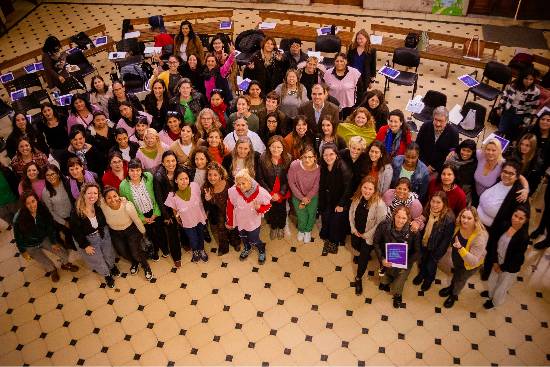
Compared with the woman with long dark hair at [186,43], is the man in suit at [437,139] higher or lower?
lower

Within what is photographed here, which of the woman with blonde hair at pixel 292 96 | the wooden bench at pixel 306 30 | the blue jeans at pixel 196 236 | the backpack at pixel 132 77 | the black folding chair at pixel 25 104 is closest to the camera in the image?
the blue jeans at pixel 196 236

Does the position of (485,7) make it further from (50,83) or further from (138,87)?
(50,83)

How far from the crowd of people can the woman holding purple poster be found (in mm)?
18

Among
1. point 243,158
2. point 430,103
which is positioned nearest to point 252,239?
point 243,158

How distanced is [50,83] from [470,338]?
9412 millimetres

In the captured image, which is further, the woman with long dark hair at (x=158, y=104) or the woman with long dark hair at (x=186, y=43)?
the woman with long dark hair at (x=186, y=43)

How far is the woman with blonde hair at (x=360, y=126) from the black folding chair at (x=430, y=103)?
192 cm

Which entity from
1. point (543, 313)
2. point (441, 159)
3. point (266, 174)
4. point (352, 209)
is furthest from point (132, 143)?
point (543, 313)

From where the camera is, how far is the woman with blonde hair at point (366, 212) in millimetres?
5211

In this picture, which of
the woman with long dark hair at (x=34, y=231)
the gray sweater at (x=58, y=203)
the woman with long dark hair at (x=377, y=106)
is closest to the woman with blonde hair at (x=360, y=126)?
the woman with long dark hair at (x=377, y=106)

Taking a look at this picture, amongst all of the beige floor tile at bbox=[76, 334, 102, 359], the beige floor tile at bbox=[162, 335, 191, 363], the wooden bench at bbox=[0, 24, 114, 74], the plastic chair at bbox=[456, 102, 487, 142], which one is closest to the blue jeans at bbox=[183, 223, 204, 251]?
the beige floor tile at bbox=[162, 335, 191, 363]

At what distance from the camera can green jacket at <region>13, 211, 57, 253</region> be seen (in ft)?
19.0

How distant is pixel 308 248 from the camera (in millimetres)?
6789

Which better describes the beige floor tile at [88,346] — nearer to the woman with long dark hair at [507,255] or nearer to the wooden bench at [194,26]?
the woman with long dark hair at [507,255]
